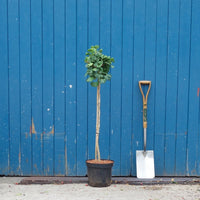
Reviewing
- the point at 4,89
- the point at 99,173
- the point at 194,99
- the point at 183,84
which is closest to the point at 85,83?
the point at 4,89

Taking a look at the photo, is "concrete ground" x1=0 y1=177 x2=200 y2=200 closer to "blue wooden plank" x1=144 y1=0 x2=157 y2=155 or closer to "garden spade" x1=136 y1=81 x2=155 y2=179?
"garden spade" x1=136 y1=81 x2=155 y2=179

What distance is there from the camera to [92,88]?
3.71 meters

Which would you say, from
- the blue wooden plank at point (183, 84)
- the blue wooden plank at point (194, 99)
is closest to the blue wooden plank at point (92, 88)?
the blue wooden plank at point (183, 84)

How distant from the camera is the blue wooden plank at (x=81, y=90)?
366 centimetres

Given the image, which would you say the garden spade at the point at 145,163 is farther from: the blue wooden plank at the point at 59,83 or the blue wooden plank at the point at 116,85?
the blue wooden plank at the point at 59,83

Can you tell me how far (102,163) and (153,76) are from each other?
A: 49.5 inches

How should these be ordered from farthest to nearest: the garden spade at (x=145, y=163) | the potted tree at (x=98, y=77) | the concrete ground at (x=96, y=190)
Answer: the garden spade at (x=145, y=163)
the potted tree at (x=98, y=77)
the concrete ground at (x=96, y=190)

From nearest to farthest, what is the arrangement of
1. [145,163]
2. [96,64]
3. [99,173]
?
[96,64], [99,173], [145,163]

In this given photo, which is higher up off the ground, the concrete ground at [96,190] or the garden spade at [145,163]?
the garden spade at [145,163]

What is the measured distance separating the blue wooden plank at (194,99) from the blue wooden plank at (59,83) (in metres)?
1.59

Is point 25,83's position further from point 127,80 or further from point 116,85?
point 127,80

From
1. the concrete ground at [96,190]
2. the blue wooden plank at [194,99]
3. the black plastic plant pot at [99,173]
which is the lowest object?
the concrete ground at [96,190]

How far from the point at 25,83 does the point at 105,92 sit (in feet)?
3.29

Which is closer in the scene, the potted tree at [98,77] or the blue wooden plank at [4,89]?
the potted tree at [98,77]
